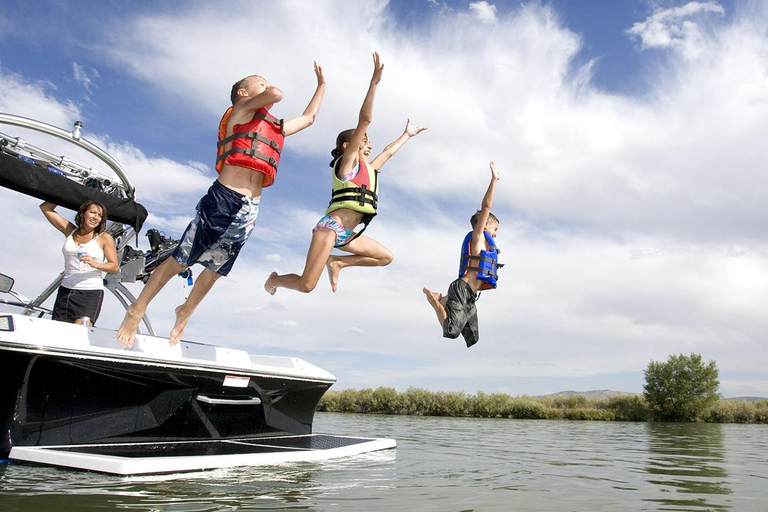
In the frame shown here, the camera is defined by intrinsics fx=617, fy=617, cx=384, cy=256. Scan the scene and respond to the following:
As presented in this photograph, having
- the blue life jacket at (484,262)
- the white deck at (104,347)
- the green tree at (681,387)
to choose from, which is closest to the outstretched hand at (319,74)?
the blue life jacket at (484,262)

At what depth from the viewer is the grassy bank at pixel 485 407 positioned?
21.3 metres

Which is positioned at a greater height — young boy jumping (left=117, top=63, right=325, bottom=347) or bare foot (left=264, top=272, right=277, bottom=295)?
young boy jumping (left=117, top=63, right=325, bottom=347)

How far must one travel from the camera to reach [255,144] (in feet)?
15.6

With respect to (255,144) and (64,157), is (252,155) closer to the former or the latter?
(255,144)

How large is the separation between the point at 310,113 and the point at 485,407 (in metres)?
18.2

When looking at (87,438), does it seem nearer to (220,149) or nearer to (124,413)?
(124,413)

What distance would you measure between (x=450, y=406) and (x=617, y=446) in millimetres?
12482

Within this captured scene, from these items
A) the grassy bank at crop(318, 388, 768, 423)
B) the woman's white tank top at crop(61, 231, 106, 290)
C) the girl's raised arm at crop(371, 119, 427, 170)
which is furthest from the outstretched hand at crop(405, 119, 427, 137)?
the grassy bank at crop(318, 388, 768, 423)

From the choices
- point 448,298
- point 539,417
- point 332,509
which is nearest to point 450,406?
point 539,417

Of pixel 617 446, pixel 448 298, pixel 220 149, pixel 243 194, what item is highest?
pixel 220 149

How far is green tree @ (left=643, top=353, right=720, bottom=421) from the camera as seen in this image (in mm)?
23641

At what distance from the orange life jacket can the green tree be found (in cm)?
2294

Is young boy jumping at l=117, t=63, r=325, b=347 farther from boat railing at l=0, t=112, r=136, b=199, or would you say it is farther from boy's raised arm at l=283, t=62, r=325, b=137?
boat railing at l=0, t=112, r=136, b=199

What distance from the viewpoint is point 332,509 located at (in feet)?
10.7
